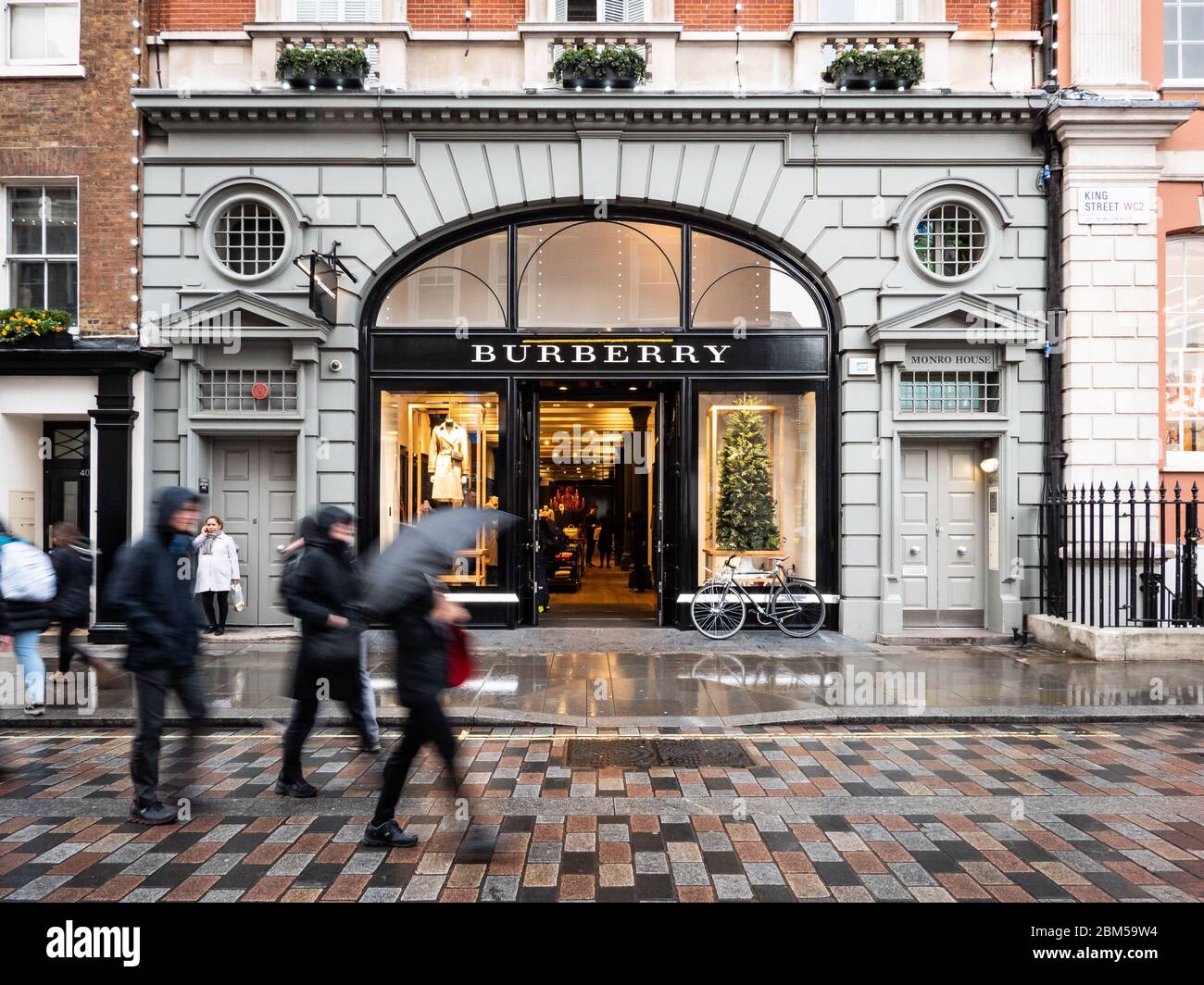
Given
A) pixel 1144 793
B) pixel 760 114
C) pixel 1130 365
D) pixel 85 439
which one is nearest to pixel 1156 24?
pixel 1130 365

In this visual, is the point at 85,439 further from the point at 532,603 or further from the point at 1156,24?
the point at 1156,24

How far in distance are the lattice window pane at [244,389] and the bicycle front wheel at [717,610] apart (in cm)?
676

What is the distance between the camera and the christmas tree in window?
12.6m

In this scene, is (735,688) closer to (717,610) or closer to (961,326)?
(717,610)

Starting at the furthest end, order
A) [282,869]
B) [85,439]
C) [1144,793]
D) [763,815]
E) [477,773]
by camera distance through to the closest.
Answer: [85,439], [477,773], [1144,793], [763,815], [282,869]

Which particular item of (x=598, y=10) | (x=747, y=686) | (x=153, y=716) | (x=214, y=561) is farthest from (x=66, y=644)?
(x=598, y=10)

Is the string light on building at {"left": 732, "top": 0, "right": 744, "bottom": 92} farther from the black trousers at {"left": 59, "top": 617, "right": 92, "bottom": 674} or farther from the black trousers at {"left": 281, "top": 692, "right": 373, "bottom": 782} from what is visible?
the black trousers at {"left": 59, "top": 617, "right": 92, "bottom": 674}

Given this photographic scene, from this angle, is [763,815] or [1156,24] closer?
[763,815]

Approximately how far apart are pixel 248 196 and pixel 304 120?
56.1 inches

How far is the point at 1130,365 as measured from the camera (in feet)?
38.9

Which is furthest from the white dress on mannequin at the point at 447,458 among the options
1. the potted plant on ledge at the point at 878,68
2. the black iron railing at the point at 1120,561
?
the black iron railing at the point at 1120,561

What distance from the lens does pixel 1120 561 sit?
11.5 meters

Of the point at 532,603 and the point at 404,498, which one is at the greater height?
the point at 404,498

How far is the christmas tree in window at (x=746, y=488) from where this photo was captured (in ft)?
41.3
